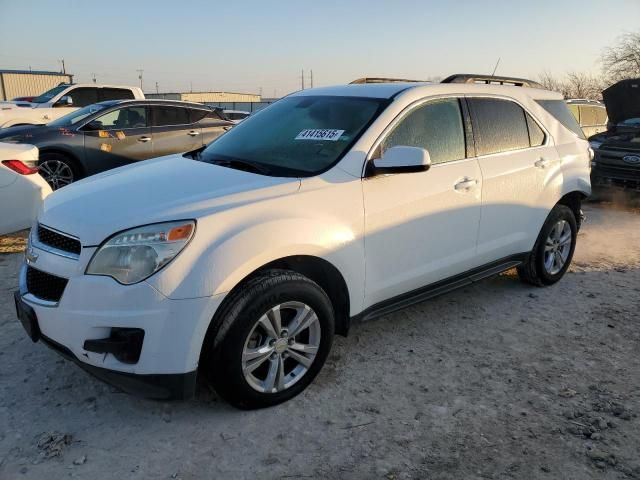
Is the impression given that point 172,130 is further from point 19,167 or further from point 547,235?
point 547,235

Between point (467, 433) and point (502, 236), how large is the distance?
187 centimetres

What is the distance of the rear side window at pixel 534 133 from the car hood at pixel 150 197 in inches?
96.8

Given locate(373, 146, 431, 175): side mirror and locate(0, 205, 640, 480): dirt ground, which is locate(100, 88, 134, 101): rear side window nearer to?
locate(0, 205, 640, 480): dirt ground

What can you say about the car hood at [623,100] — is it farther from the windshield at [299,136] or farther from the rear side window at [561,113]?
the windshield at [299,136]

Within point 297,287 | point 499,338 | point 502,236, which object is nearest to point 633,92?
point 502,236

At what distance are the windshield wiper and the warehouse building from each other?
35169mm

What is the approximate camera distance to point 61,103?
1205 cm

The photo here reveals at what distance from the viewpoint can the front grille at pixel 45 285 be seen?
104 inches

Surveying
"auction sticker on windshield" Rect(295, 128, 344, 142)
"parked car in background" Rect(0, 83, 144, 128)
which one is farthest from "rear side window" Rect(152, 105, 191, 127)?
"auction sticker on windshield" Rect(295, 128, 344, 142)

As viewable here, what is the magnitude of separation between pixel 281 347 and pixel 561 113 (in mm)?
3601

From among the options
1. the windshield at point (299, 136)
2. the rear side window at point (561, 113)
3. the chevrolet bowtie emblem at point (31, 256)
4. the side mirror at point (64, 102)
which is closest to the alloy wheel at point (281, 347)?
the windshield at point (299, 136)

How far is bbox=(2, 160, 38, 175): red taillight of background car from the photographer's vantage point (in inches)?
204

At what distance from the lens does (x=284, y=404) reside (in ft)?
9.78

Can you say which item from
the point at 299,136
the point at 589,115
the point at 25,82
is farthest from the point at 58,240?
the point at 25,82
